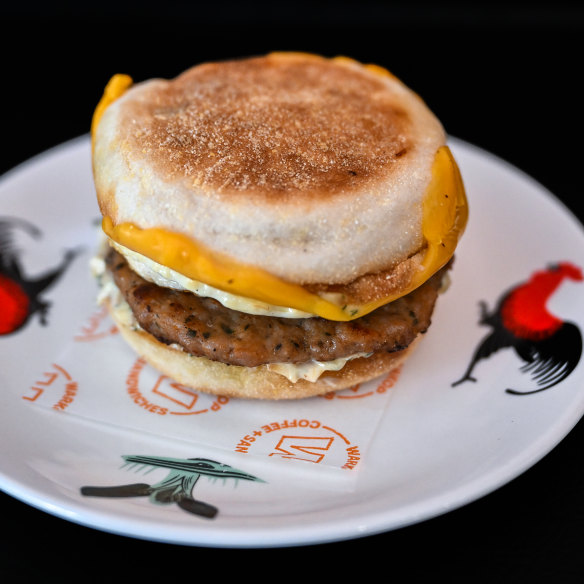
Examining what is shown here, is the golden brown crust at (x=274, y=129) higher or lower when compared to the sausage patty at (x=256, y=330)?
higher

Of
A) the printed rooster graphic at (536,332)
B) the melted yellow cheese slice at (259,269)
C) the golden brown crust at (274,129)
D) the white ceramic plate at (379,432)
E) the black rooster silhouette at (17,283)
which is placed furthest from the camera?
the black rooster silhouette at (17,283)

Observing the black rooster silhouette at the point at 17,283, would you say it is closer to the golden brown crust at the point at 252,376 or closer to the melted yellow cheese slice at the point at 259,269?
the golden brown crust at the point at 252,376

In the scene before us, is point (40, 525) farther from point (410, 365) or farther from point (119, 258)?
point (410, 365)

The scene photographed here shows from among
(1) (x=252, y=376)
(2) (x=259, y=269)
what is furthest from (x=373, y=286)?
(1) (x=252, y=376)

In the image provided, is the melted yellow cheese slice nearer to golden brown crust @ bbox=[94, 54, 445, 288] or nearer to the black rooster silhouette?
golden brown crust @ bbox=[94, 54, 445, 288]

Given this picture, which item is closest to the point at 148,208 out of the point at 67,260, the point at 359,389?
the point at 359,389


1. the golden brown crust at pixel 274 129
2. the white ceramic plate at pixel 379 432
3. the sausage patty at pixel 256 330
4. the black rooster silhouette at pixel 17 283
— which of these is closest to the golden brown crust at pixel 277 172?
the golden brown crust at pixel 274 129
